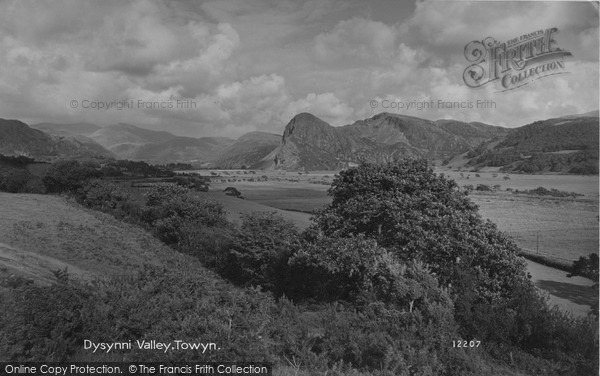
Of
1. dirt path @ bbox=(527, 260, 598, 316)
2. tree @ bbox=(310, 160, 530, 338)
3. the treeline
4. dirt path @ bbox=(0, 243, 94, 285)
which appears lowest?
dirt path @ bbox=(527, 260, 598, 316)

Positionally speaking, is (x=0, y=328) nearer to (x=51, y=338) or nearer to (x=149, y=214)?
(x=51, y=338)

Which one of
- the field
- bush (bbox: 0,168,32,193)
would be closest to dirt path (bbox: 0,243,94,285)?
the field

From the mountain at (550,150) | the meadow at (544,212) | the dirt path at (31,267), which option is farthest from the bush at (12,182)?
the mountain at (550,150)

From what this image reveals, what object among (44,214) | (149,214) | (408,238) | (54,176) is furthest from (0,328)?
(54,176)

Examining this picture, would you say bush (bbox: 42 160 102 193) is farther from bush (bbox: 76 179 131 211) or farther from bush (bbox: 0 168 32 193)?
bush (bbox: 76 179 131 211)

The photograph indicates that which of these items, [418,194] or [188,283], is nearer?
[188,283]

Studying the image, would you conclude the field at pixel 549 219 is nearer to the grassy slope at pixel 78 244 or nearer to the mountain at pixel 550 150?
the mountain at pixel 550 150

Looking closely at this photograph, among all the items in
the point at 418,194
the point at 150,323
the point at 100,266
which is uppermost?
the point at 418,194
